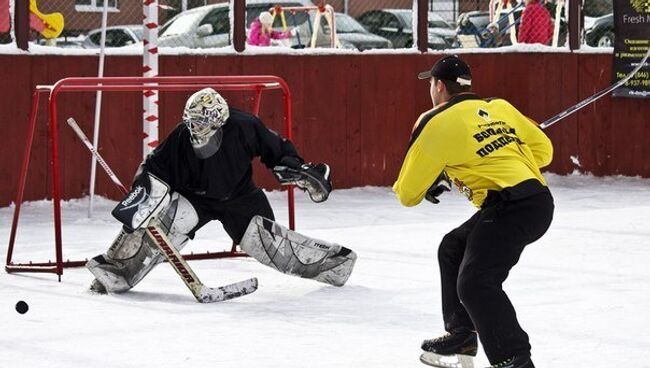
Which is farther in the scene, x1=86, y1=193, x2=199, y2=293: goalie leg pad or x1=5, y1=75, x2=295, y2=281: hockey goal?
x1=5, y1=75, x2=295, y2=281: hockey goal

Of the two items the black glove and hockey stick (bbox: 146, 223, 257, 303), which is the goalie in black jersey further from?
the black glove

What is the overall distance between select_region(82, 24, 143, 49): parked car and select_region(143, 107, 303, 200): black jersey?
33.0ft

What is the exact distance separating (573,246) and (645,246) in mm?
526

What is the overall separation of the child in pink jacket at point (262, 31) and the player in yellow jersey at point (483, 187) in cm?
1081

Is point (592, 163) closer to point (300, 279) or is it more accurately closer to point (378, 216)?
point (378, 216)

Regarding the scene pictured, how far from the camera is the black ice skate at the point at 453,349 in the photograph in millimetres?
6633

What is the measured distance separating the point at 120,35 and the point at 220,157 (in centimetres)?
1195

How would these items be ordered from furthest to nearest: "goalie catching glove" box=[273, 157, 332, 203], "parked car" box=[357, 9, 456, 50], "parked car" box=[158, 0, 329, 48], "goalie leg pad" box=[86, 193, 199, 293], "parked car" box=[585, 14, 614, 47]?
"parked car" box=[585, 14, 614, 47]
"parked car" box=[357, 9, 456, 50]
"parked car" box=[158, 0, 329, 48]
"goalie leg pad" box=[86, 193, 199, 293]
"goalie catching glove" box=[273, 157, 332, 203]

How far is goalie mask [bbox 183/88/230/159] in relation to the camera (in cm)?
878

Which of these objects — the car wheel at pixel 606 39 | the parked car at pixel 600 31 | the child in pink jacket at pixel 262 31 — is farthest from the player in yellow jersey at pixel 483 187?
the car wheel at pixel 606 39

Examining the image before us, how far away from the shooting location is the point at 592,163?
16578mm

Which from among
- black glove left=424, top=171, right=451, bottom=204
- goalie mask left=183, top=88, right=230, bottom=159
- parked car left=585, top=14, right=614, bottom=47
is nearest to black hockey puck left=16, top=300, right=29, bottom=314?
goalie mask left=183, top=88, right=230, bottom=159

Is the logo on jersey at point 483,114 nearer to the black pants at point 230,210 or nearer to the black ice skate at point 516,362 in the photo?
the black ice skate at point 516,362

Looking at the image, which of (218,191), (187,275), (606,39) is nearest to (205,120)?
(218,191)
